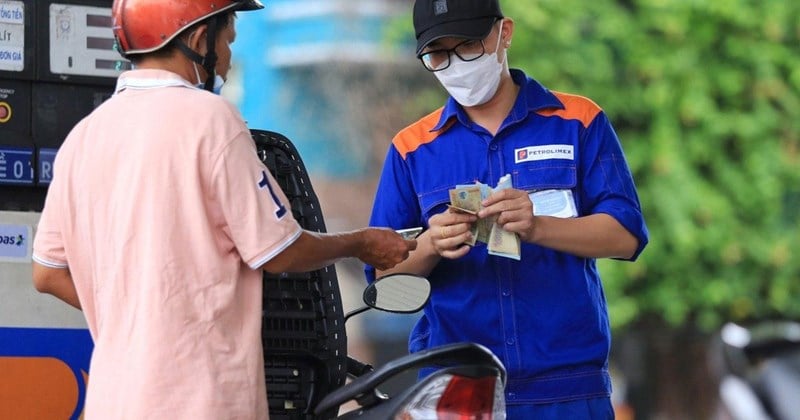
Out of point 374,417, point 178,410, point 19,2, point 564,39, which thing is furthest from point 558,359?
point 564,39

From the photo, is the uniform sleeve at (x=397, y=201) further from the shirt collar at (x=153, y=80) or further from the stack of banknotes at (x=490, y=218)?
the shirt collar at (x=153, y=80)

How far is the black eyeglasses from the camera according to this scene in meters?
3.69

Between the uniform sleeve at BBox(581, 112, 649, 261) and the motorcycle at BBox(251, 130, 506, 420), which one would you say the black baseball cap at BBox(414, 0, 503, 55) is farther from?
the motorcycle at BBox(251, 130, 506, 420)

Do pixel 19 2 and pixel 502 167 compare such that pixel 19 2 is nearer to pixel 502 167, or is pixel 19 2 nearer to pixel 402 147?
pixel 402 147

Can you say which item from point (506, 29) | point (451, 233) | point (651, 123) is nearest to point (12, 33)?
point (506, 29)

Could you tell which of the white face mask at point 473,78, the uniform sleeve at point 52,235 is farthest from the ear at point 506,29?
the uniform sleeve at point 52,235

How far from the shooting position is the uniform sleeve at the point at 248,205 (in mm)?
2893

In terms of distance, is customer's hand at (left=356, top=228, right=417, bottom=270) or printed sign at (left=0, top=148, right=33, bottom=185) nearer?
customer's hand at (left=356, top=228, right=417, bottom=270)

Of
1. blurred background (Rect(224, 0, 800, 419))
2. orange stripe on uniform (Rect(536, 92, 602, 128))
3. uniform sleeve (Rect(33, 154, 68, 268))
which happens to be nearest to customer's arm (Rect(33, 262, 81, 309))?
uniform sleeve (Rect(33, 154, 68, 268))

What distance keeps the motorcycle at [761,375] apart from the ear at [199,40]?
599 centimetres

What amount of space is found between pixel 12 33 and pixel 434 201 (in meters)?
1.62

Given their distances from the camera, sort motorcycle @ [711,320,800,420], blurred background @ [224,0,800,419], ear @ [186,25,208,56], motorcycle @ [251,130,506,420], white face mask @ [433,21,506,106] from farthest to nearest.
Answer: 1. blurred background @ [224,0,800,419]
2. motorcycle @ [711,320,800,420]
3. white face mask @ [433,21,506,106]
4. motorcycle @ [251,130,506,420]
5. ear @ [186,25,208,56]

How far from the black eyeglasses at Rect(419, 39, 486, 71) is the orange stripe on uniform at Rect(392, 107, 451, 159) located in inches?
6.8

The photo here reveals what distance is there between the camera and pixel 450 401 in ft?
9.52
